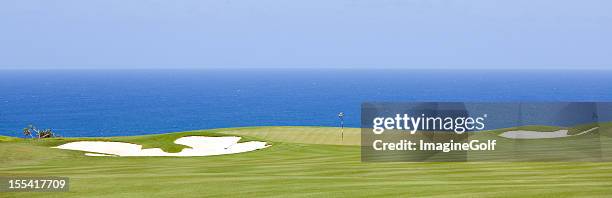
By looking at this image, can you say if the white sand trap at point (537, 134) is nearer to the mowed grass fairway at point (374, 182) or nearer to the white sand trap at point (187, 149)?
the mowed grass fairway at point (374, 182)

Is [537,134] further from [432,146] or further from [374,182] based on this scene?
[374,182]

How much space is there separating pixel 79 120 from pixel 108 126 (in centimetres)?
1509

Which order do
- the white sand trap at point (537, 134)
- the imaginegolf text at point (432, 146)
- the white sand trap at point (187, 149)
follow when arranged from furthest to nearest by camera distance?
1. the white sand trap at point (187, 149)
2. the white sand trap at point (537, 134)
3. the imaginegolf text at point (432, 146)

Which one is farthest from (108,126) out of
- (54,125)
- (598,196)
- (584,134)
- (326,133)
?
(598,196)

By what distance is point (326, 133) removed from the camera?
5022 cm

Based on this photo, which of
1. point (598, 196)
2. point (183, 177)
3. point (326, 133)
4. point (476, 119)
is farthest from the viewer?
point (326, 133)

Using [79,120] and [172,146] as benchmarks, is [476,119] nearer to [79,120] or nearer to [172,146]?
[172,146]

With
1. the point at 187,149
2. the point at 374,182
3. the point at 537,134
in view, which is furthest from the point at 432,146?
the point at 187,149

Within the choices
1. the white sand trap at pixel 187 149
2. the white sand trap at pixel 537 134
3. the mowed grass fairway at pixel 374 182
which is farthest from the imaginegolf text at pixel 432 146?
the white sand trap at pixel 187 149

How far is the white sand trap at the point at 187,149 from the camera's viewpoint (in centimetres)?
4281

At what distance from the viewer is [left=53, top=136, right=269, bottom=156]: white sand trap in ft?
140

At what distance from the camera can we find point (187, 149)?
4419 cm

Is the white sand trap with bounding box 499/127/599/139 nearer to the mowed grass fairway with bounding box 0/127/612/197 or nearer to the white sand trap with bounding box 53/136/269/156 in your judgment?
the mowed grass fairway with bounding box 0/127/612/197

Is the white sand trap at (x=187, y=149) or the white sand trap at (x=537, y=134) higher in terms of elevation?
the white sand trap at (x=537, y=134)
